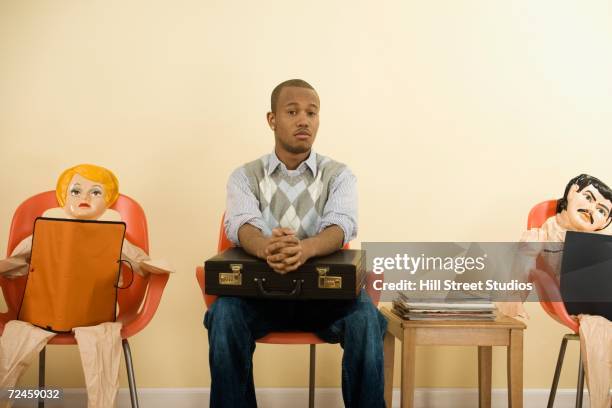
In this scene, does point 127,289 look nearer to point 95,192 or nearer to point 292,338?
point 95,192

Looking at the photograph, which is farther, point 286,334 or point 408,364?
point 408,364

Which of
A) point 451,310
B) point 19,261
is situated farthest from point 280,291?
point 19,261

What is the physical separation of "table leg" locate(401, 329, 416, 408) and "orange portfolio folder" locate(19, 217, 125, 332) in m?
1.11

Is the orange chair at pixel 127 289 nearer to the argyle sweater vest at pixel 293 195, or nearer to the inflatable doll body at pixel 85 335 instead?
the inflatable doll body at pixel 85 335

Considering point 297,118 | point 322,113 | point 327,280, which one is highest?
point 322,113

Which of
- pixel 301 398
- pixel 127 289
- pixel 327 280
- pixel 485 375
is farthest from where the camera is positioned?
pixel 301 398

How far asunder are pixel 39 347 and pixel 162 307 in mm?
866

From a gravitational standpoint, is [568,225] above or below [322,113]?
below

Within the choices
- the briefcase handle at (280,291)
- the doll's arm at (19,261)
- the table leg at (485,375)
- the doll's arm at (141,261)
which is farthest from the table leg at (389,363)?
the doll's arm at (19,261)

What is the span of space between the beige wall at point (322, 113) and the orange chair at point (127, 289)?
0.44 meters

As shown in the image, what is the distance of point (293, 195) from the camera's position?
89.3 inches

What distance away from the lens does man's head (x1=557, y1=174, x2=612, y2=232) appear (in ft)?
8.14

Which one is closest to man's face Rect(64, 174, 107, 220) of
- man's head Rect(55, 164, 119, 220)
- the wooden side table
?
man's head Rect(55, 164, 119, 220)

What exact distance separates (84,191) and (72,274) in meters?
0.37
